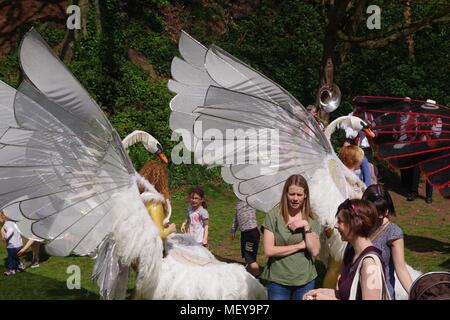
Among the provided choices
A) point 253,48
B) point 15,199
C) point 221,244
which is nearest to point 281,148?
point 15,199

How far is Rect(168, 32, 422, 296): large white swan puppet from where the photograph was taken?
18.0 ft

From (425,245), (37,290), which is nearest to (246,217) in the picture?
(37,290)

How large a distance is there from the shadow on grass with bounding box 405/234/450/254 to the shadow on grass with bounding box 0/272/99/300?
13.2 feet

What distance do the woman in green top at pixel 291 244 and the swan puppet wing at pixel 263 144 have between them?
603 millimetres

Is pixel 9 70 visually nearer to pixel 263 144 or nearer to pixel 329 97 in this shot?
pixel 329 97

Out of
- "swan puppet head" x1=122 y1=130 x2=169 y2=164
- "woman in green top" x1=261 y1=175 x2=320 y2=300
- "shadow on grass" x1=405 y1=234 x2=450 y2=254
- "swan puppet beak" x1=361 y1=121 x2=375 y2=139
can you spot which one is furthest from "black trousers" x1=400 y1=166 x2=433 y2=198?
"woman in green top" x1=261 y1=175 x2=320 y2=300

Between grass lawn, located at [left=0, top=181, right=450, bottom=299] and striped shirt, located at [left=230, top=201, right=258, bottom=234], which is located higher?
striped shirt, located at [left=230, top=201, right=258, bottom=234]

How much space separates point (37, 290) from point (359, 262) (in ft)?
14.9

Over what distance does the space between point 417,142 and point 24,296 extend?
4.23 metres

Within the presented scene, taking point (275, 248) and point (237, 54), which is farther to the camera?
point (237, 54)

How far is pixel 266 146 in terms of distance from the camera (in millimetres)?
5777

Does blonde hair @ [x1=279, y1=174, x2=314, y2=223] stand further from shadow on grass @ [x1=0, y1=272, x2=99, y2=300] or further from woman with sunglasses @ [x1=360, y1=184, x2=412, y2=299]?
shadow on grass @ [x1=0, y1=272, x2=99, y2=300]

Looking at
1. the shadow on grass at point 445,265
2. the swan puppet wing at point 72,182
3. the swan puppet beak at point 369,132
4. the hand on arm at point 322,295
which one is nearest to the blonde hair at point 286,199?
the swan puppet wing at point 72,182

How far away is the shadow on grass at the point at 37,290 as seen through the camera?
714 centimetres
